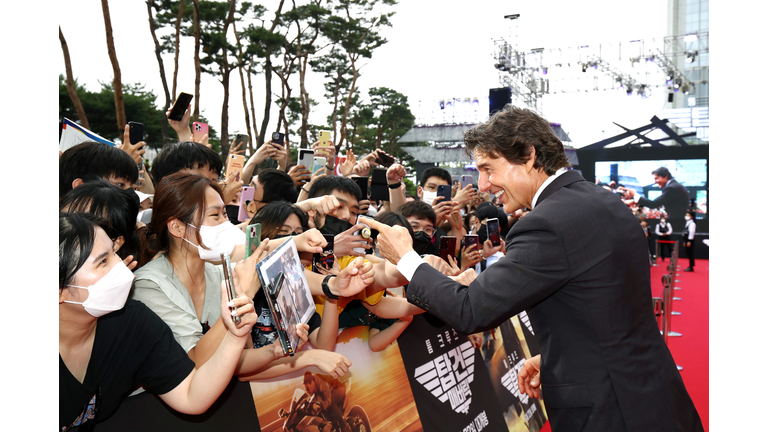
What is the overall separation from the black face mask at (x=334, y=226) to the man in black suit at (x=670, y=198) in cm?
1608

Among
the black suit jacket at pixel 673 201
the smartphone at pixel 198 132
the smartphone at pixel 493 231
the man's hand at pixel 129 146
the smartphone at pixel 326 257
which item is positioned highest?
the smartphone at pixel 198 132

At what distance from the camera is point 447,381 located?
289 cm

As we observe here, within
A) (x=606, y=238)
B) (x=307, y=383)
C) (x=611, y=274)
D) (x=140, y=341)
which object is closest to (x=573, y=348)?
(x=611, y=274)

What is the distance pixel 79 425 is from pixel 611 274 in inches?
63.9

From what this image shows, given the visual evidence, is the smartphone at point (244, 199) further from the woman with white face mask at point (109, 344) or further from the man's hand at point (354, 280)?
the woman with white face mask at point (109, 344)

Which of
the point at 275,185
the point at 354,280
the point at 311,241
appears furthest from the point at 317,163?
the point at 354,280

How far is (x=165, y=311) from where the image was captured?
1.74m

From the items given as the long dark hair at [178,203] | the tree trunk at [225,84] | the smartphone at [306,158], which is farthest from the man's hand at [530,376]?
the tree trunk at [225,84]

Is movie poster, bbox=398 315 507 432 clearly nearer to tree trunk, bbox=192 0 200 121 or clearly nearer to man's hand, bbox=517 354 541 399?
man's hand, bbox=517 354 541 399

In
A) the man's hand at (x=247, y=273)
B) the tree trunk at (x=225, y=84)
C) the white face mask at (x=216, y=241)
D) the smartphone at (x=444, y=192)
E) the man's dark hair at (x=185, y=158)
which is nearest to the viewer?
the man's hand at (x=247, y=273)

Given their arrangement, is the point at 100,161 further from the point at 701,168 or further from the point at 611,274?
the point at 701,168

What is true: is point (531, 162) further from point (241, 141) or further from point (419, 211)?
point (241, 141)

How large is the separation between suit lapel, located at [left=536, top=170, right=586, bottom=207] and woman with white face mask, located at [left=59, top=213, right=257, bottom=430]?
1.04 metres

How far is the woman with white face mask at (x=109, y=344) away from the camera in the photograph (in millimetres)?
1341
